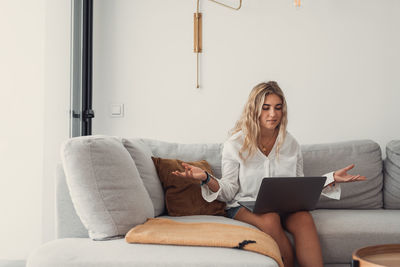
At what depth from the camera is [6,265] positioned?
6.18 ft

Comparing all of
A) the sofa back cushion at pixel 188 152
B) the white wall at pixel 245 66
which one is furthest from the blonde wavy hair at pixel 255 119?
the white wall at pixel 245 66

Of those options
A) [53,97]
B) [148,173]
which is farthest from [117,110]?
[148,173]

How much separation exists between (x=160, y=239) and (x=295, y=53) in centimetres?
190

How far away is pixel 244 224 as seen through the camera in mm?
1999

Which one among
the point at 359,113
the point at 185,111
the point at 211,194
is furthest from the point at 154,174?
the point at 359,113

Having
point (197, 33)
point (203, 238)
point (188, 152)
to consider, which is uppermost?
point (197, 33)

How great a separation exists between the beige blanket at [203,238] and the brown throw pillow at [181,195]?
0.51m

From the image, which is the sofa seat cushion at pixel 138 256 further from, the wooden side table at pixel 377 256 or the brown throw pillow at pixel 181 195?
the brown throw pillow at pixel 181 195

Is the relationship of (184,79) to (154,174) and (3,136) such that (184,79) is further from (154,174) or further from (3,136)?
(3,136)

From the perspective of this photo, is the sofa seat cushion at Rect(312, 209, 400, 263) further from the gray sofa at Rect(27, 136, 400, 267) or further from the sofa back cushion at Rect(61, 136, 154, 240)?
the sofa back cushion at Rect(61, 136, 154, 240)

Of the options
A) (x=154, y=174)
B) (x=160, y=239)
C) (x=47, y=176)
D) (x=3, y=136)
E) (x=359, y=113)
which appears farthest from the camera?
(x=359, y=113)

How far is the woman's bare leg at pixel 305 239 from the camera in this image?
1865mm

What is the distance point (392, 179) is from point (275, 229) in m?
1.04

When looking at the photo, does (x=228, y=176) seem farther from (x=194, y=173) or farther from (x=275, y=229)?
(x=275, y=229)
